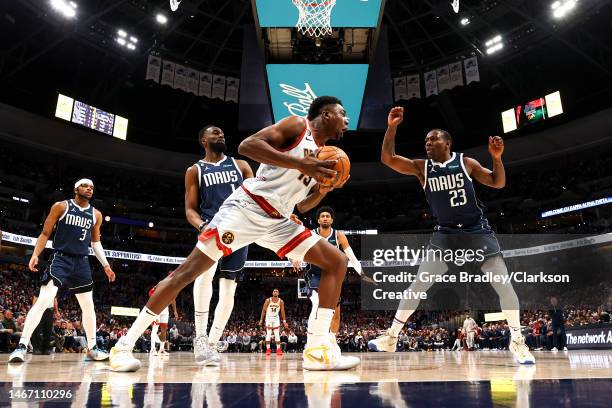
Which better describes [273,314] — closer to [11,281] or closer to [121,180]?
[11,281]

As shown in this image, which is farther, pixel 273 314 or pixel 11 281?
pixel 11 281

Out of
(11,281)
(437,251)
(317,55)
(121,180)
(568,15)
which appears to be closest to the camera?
(437,251)

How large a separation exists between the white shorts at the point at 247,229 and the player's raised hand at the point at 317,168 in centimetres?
55

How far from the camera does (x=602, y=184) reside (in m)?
24.5

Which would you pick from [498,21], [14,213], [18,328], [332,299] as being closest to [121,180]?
[14,213]

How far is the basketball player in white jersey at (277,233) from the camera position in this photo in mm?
3330

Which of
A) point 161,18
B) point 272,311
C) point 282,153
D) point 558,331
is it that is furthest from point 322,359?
point 161,18

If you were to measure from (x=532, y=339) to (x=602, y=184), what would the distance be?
1250 centimetres

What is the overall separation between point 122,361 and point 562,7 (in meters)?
19.7

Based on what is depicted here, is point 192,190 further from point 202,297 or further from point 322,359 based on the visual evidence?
point 322,359

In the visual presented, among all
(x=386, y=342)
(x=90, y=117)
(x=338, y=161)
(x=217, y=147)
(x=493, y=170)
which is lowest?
(x=386, y=342)

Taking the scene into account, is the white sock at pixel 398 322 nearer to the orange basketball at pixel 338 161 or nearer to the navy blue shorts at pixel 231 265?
the navy blue shorts at pixel 231 265

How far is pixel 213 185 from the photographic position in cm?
510

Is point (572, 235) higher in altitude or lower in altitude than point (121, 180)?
lower
